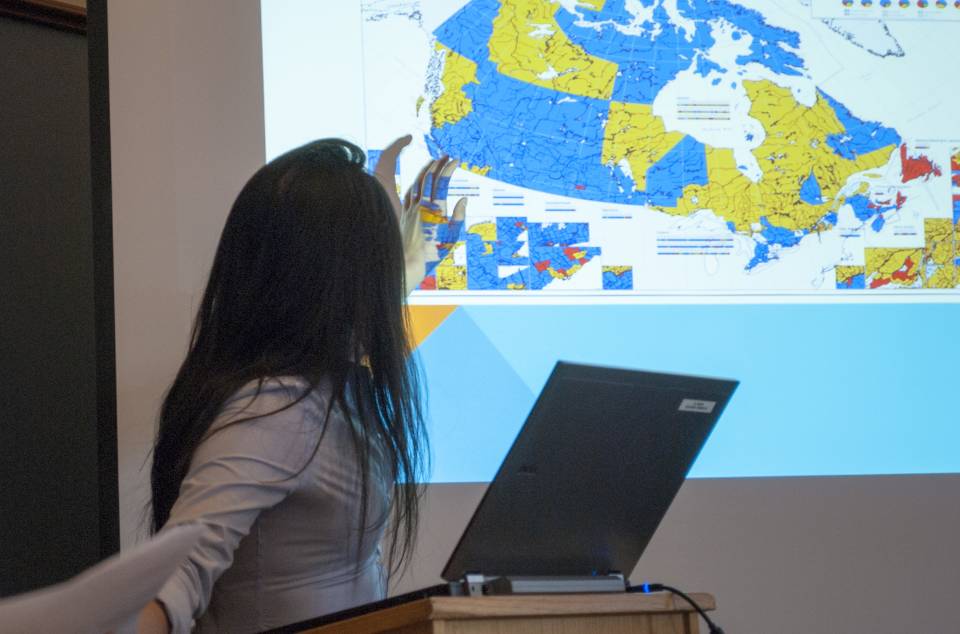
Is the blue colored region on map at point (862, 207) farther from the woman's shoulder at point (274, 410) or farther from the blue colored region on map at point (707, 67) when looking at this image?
the woman's shoulder at point (274, 410)

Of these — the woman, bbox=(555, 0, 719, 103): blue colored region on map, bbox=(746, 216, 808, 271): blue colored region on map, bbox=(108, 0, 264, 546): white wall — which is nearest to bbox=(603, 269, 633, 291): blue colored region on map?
bbox=(746, 216, 808, 271): blue colored region on map

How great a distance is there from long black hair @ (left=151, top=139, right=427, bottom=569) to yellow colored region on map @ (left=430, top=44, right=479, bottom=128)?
3.37 ft

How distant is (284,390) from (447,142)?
123 centimetres

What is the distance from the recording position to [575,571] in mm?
1350

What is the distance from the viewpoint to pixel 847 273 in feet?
8.39

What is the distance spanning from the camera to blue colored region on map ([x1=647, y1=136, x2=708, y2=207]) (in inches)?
98.9

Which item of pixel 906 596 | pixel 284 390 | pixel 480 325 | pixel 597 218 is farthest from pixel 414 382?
pixel 906 596

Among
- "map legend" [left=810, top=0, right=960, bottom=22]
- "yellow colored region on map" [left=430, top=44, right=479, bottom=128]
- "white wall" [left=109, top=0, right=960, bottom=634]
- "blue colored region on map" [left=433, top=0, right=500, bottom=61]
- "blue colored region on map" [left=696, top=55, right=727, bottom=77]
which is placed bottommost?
"white wall" [left=109, top=0, right=960, bottom=634]

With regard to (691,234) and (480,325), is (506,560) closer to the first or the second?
(480,325)

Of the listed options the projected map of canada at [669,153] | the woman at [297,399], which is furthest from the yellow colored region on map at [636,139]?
the woman at [297,399]

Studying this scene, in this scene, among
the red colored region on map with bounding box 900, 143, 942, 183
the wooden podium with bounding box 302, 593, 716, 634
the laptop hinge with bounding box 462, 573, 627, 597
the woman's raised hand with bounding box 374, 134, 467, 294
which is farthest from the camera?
the red colored region on map with bounding box 900, 143, 942, 183

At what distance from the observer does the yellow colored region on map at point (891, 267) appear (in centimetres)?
257

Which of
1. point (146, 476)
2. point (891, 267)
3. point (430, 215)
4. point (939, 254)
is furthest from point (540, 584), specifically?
point (939, 254)

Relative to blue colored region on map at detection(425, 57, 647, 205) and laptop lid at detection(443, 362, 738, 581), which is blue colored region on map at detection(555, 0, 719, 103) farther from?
laptop lid at detection(443, 362, 738, 581)
